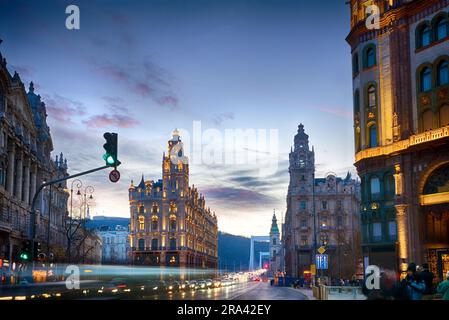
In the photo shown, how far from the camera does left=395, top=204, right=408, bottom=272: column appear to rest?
50250 millimetres

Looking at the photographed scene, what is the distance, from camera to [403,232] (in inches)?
1989

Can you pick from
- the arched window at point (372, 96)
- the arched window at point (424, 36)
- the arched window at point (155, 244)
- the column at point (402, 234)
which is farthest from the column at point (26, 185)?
the arched window at point (155, 244)

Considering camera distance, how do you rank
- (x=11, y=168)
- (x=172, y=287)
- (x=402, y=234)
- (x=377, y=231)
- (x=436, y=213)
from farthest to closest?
1. (x=172, y=287)
2. (x=11, y=168)
3. (x=377, y=231)
4. (x=402, y=234)
5. (x=436, y=213)

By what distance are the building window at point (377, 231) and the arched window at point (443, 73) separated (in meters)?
13.8

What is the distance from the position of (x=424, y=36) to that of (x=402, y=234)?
660 inches

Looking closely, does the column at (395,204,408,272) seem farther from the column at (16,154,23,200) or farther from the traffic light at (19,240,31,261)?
the column at (16,154,23,200)

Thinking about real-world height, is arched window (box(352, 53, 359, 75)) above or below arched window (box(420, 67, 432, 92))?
above

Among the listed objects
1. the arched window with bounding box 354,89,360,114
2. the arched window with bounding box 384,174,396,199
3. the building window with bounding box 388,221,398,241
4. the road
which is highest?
the arched window with bounding box 354,89,360,114

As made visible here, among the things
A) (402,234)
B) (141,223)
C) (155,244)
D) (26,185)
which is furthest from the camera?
(141,223)

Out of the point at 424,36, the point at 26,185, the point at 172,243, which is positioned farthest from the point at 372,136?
the point at 172,243

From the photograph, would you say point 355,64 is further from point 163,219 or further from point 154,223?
point 154,223

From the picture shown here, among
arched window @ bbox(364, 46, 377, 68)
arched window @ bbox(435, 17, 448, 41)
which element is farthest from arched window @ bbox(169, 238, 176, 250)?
arched window @ bbox(435, 17, 448, 41)

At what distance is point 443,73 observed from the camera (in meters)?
48.5
